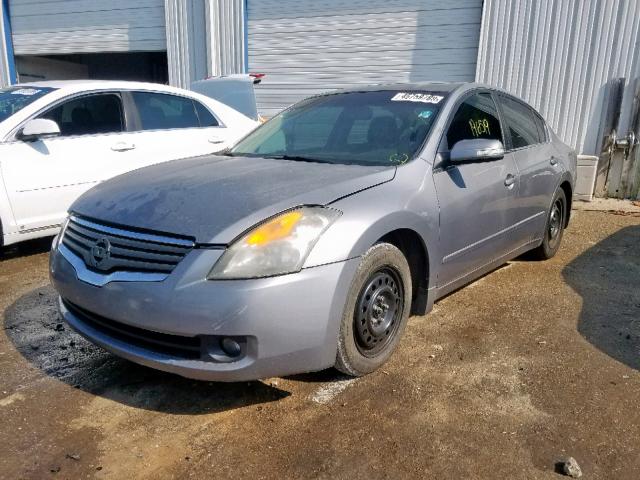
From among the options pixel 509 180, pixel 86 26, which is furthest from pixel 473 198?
pixel 86 26

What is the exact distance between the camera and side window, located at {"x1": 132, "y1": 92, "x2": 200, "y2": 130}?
5.46 meters

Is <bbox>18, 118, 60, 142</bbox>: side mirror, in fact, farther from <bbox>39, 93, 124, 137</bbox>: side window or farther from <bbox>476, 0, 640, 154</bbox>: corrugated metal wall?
<bbox>476, 0, 640, 154</bbox>: corrugated metal wall

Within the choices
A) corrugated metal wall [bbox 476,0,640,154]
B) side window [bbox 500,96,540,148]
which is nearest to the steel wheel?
side window [bbox 500,96,540,148]

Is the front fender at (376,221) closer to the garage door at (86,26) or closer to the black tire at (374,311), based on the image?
the black tire at (374,311)

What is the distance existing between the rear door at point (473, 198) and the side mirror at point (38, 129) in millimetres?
3310

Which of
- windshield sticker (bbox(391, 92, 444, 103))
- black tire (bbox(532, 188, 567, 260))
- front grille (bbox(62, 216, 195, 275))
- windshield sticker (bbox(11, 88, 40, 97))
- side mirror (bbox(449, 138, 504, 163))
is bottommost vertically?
black tire (bbox(532, 188, 567, 260))

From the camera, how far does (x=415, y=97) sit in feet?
11.7

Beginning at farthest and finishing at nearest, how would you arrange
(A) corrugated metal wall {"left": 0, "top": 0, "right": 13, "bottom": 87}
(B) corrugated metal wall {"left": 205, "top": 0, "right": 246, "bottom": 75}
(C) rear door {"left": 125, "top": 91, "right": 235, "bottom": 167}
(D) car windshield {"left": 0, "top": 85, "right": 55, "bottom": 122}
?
(A) corrugated metal wall {"left": 0, "top": 0, "right": 13, "bottom": 87}
(B) corrugated metal wall {"left": 205, "top": 0, "right": 246, "bottom": 75}
(C) rear door {"left": 125, "top": 91, "right": 235, "bottom": 167}
(D) car windshield {"left": 0, "top": 85, "right": 55, "bottom": 122}

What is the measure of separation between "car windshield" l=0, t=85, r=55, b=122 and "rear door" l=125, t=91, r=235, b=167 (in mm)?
814

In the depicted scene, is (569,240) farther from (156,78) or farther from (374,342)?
(156,78)

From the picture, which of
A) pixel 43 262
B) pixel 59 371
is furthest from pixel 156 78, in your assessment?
pixel 59 371

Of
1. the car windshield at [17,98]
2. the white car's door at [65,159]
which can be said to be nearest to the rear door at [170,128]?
the white car's door at [65,159]

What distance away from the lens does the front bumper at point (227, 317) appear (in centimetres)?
219

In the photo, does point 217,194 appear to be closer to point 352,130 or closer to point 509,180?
point 352,130
